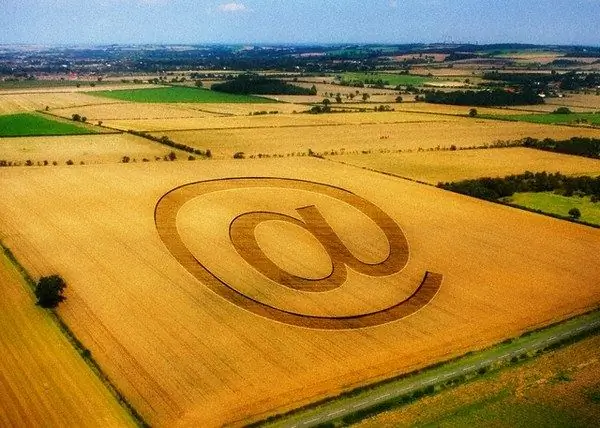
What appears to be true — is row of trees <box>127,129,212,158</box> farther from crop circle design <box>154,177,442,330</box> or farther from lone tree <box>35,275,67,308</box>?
lone tree <box>35,275,67,308</box>

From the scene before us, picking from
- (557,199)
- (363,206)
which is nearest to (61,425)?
(363,206)

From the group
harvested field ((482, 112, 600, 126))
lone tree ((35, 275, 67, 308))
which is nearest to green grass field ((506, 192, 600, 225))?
lone tree ((35, 275, 67, 308))

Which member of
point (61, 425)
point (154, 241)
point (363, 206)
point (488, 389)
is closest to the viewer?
point (61, 425)

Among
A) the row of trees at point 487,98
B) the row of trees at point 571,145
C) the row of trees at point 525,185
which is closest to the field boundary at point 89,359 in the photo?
the row of trees at point 525,185

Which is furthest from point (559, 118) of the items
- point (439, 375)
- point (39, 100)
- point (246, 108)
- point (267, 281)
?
point (39, 100)

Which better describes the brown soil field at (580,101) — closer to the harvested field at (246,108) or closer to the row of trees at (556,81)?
the row of trees at (556,81)

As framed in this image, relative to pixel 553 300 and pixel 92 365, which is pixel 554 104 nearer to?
pixel 553 300
